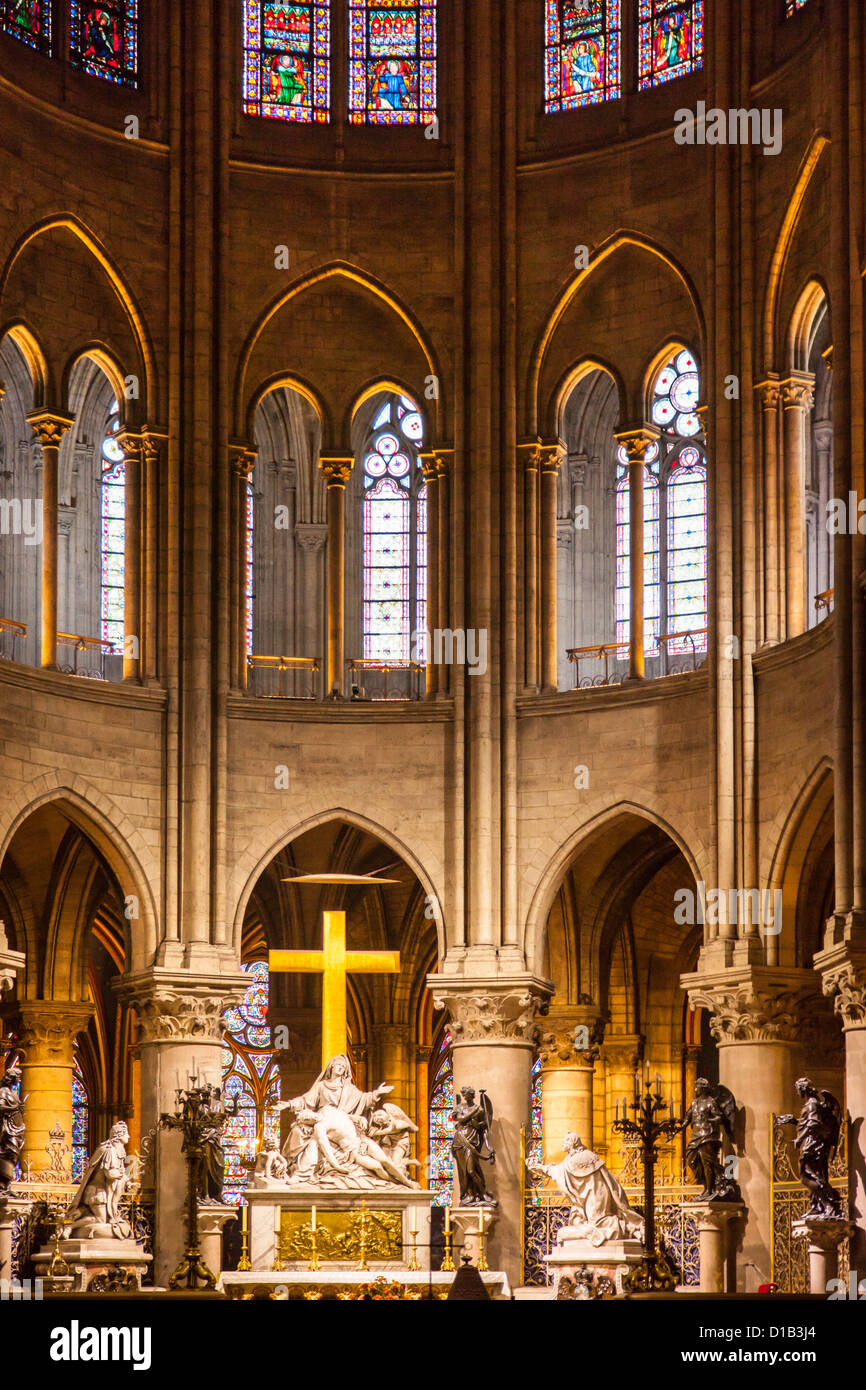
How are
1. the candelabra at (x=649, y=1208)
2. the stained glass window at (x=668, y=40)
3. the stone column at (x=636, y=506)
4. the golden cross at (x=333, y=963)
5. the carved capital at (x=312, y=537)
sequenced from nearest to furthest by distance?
the candelabra at (x=649, y=1208) < the golden cross at (x=333, y=963) < the stone column at (x=636, y=506) < the stained glass window at (x=668, y=40) < the carved capital at (x=312, y=537)

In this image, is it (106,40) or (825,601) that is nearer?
(825,601)

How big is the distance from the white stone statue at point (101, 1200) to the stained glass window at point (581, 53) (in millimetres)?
15243

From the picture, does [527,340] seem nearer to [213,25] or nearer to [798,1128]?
[213,25]

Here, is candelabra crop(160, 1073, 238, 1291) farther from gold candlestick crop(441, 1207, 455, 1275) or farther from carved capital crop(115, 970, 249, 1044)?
gold candlestick crop(441, 1207, 455, 1275)

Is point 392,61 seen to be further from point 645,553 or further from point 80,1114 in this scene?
point 80,1114

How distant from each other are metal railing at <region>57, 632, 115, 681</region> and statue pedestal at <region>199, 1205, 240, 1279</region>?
701 centimetres

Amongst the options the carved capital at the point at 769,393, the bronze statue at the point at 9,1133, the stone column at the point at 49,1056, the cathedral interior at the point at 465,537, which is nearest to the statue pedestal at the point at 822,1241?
the cathedral interior at the point at 465,537

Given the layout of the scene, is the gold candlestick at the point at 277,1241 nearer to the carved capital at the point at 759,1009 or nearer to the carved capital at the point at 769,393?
the carved capital at the point at 759,1009

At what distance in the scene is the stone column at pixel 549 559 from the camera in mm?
34500

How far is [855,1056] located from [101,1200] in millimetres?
9271

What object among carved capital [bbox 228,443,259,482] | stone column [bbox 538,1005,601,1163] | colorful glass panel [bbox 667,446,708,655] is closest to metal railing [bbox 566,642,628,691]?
colorful glass panel [bbox 667,446,708,655]

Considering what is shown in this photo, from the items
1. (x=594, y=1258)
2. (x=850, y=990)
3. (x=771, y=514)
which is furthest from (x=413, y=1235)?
(x=771, y=514)

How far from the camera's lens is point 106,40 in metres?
35.3

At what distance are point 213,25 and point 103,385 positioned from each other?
5.82 m
